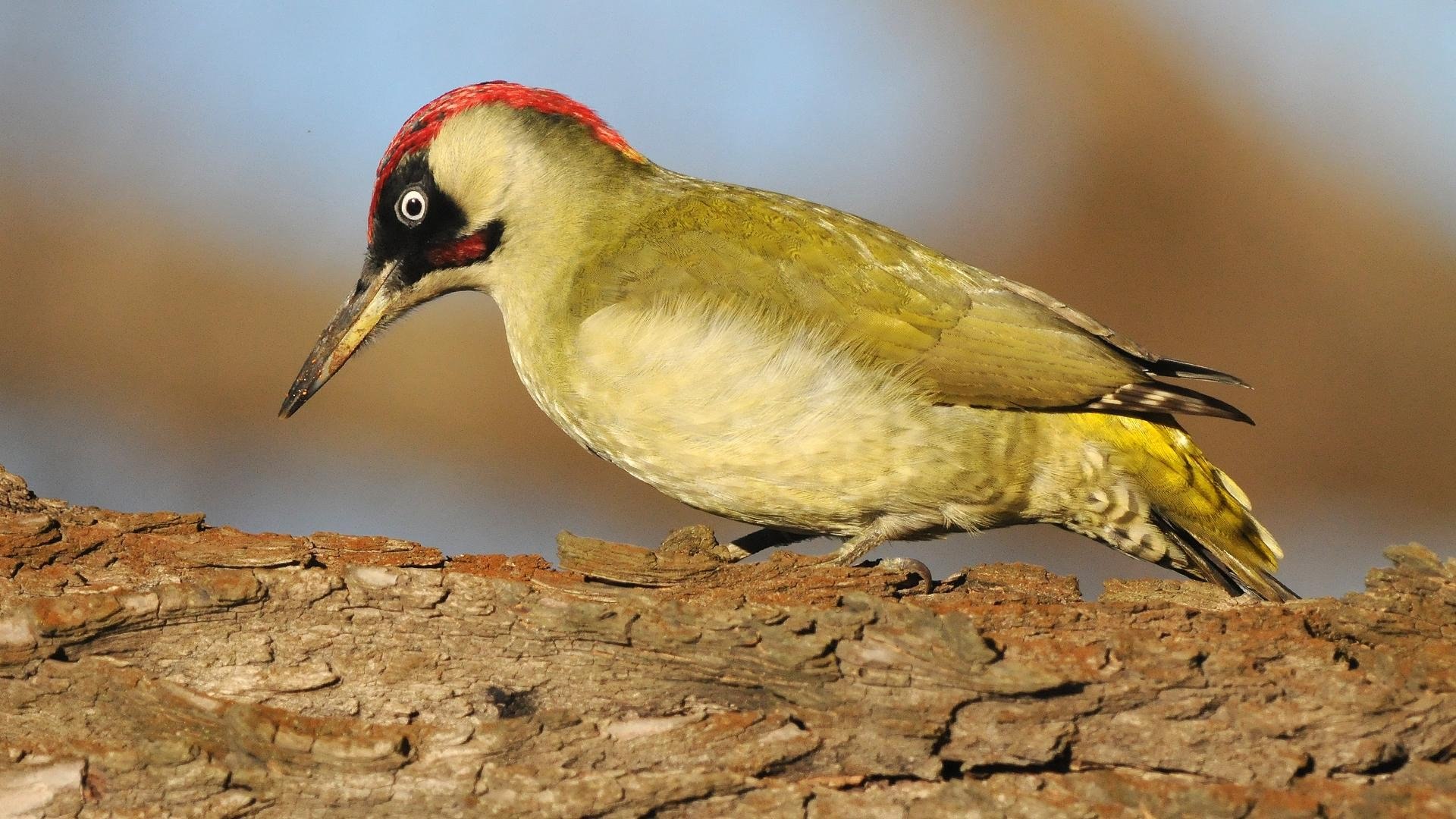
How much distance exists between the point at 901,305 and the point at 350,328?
4.26 ft

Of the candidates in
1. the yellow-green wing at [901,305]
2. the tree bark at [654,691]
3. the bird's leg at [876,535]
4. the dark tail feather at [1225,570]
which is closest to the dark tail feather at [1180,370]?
the yellow-green wing at [901,305]

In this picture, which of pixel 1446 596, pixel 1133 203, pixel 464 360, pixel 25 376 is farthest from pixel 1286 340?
pixel 25 376

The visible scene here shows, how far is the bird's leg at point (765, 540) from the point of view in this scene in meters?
2.95

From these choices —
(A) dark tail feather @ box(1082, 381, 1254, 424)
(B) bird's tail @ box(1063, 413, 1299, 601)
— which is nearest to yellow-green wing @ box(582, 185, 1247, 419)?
(A) dark tail feather @ box(1082, 381, 1254, 424)

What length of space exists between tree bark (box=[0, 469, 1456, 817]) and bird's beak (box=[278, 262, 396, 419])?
89 cm

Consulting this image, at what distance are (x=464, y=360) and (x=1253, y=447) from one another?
296 centimetres

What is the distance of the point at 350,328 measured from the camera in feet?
9.53

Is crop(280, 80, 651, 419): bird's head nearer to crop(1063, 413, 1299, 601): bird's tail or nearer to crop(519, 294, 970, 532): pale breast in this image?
crop(519, 294, 970, 532): pale breast

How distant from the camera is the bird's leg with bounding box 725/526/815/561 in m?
2.95

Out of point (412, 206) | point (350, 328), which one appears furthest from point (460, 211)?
point (350, 328)

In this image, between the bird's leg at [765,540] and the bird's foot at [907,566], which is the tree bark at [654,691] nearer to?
the bird's foot at [907,566]

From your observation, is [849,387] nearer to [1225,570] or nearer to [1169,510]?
[1169,510]

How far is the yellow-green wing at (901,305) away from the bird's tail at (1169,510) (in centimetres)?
10

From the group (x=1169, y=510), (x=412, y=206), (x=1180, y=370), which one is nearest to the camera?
(x=1169, y=510)
